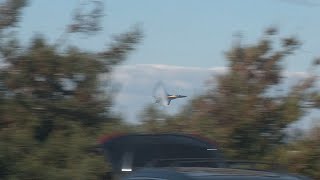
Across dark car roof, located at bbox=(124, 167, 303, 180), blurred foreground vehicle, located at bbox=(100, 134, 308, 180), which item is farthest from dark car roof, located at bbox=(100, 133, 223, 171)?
dark car roof, located at bbox=(124, 167, 303, 180)

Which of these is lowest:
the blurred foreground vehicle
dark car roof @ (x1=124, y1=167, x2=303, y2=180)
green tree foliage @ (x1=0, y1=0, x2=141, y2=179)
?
dark car roof @ (x1=124, y1=167, x2=303, y2=180)

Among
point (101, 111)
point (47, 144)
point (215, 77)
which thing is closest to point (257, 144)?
point (215, 77)

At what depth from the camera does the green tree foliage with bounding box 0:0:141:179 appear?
14.2 m

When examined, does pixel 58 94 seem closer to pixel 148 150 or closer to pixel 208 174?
pixel 148 150

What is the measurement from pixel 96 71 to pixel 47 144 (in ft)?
5.98

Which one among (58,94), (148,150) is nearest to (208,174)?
(148,150)

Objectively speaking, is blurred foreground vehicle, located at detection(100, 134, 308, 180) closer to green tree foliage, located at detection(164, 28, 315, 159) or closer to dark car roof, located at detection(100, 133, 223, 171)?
dark car roof, located at detection(100, 133, 223, 171)

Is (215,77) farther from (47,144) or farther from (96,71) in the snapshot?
(47,144)

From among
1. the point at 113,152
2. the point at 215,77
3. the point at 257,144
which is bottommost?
the point at 113,152

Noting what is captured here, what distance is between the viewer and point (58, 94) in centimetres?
1536

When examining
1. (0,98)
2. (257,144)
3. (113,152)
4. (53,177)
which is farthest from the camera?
(257,144)

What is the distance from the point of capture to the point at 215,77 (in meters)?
16.1

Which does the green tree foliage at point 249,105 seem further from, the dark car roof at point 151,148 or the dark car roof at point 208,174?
the dark car roof at point 208,174

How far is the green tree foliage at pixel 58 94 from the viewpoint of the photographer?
14188mm
